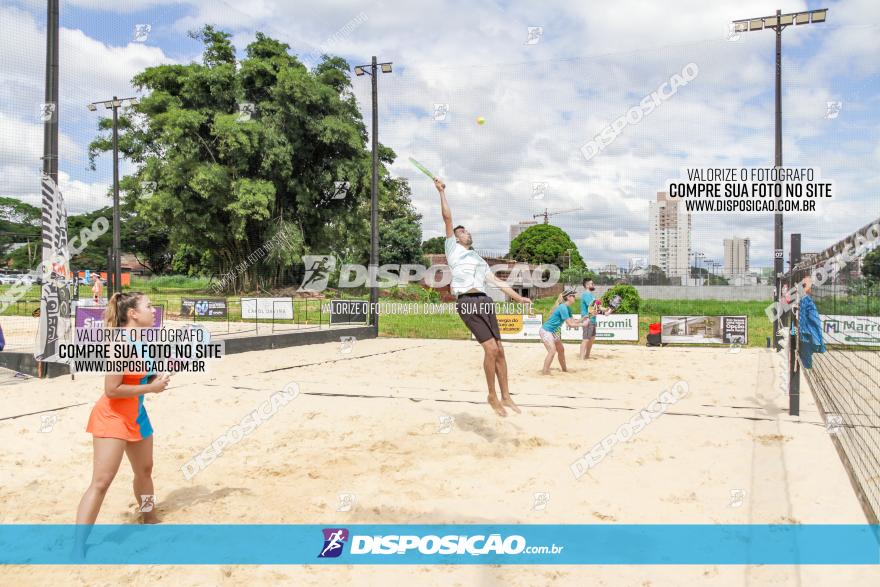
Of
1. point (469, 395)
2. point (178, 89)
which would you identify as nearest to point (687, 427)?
point (469, 395)

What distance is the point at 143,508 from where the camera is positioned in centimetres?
412

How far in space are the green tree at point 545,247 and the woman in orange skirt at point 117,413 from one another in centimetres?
7224

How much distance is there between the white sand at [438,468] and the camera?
3.48m

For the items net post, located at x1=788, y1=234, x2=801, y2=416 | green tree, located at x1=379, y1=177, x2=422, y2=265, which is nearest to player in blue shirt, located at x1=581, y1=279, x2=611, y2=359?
net post, located at x1=788, y1=234, x2=801, y2=416

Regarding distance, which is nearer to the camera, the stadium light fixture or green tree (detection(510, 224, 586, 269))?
the stadium light fixture

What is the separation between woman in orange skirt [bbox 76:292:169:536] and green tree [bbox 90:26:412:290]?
2932 cm

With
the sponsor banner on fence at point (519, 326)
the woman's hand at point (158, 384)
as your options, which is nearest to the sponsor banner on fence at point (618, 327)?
the sponsor banner on fence at point (519, 326)

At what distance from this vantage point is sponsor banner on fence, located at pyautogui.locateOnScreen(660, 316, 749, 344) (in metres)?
16.9

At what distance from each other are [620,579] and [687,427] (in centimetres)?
399

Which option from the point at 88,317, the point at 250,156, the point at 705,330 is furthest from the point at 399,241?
the point at 88,317

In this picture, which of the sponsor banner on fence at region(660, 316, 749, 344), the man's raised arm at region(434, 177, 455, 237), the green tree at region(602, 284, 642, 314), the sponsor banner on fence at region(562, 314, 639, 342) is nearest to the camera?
the man's raised arm at region(434, 177, 455, 237)

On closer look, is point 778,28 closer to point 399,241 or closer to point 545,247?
point 399,241

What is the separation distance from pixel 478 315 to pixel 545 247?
72761 mm

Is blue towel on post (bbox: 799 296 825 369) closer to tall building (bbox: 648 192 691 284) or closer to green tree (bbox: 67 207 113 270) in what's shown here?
tall building (bbox: 648 192 691 284)
